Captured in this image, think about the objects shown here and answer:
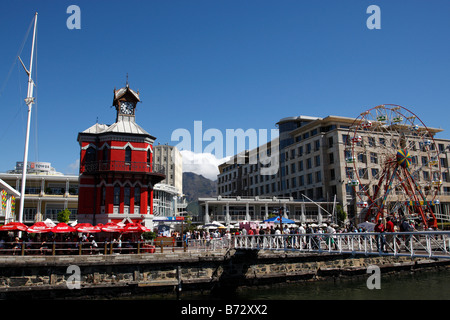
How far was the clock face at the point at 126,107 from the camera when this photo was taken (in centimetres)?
3994

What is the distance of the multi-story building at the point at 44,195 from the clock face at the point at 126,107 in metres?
26.4

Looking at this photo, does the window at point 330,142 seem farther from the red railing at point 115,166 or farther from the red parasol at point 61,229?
the red parasol at point 61,229

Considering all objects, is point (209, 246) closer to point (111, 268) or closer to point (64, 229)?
point (111, 268)

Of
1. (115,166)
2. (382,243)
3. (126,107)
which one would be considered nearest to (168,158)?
(126,107)

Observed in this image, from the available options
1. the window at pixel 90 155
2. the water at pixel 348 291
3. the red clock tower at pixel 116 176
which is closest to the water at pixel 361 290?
the water at pixel 348 291

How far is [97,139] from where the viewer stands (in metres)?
36.8

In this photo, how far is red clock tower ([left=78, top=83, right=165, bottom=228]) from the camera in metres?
34.8

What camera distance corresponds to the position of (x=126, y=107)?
40.2 meters

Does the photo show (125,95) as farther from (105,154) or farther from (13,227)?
(13,227)

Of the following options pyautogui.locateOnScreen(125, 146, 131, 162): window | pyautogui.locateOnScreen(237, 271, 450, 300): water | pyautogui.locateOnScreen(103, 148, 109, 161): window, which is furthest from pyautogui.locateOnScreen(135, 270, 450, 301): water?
pyautogui.locateOnScreen(103, 148, 109, 161): window

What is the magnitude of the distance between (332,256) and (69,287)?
21.1 m

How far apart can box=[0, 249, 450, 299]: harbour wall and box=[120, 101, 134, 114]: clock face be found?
64.2ft

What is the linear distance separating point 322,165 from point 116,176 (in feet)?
140

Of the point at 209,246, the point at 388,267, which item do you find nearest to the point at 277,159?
the point at 388,267
